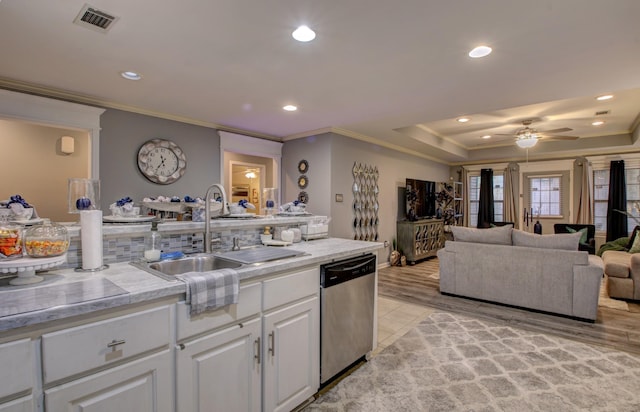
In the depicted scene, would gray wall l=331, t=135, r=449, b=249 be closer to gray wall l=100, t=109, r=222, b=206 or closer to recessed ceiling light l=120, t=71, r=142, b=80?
gray wall l=100, t=109, r=222, b=206

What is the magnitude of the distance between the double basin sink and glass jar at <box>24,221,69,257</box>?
1.32ft

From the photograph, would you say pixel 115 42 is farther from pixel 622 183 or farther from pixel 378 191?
pixel 622 183

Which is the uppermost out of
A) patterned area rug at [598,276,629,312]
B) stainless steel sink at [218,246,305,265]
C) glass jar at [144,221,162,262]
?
glass jar at [144,221,162,262]

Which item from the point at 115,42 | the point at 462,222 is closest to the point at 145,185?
the point at 115,42

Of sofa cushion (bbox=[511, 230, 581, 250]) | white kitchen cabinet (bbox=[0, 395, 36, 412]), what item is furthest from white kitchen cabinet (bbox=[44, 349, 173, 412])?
sofa cushion (bbox=[511, 230, 581, 250])

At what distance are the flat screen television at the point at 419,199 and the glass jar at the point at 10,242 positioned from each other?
5.90 m

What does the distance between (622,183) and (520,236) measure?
4.59 m

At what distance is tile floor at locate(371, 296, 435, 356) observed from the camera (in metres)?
2.94

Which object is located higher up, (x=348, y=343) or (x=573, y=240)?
(x=573, y=240)

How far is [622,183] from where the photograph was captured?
628 centimetres

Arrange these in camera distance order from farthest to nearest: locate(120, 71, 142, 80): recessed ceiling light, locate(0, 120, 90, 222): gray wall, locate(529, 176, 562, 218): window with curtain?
1. locate(529, 176, 562, 218): window with curtain
2. locate(0, 120, 90, 222): gray wall
3. locate(120, 71, 142, 80): recessed ceiling light

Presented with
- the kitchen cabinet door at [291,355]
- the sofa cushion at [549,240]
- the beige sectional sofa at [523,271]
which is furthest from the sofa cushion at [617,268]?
the kitchen cabinet door at [291,355]

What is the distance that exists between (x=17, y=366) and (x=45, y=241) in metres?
0.56

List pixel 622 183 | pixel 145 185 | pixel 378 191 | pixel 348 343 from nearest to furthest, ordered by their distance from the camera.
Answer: pixel 348 343, pixel 145 185, pixel 378 191, pixel 622 183
